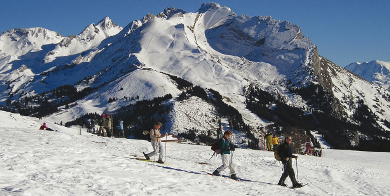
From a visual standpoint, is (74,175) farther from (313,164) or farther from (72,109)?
(72,109)

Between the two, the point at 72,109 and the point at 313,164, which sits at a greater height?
the point at 72,109

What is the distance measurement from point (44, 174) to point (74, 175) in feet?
3.70

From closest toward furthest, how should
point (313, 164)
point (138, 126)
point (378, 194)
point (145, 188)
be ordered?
point (145, 188) < point (378, 194) < point (313, 164) < point (138, 126)

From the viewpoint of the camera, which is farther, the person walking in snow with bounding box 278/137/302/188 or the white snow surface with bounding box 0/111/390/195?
the person walking in snow with bounding box 278/137/302/188

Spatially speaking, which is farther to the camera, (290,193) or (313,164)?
(313,164)

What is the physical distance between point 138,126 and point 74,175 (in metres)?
142

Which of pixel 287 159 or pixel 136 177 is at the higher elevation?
pixel 287 159

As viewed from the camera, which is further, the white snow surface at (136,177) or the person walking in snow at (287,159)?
the person walking in snow at (287,159)

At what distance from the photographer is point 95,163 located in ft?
54.0

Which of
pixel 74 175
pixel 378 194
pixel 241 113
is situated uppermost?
pixel 241 113

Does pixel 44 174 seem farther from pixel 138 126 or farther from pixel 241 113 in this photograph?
pixel 241 113

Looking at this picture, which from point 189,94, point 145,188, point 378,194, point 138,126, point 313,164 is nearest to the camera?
point 145,188

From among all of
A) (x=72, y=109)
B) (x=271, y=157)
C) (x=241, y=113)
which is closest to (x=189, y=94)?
(x=241, y=113)

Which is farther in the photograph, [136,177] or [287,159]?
[287,159]
